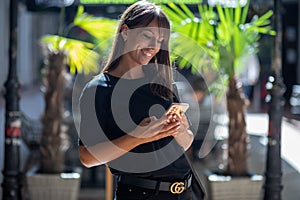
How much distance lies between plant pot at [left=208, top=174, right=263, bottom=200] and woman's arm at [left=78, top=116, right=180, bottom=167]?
3.77 m

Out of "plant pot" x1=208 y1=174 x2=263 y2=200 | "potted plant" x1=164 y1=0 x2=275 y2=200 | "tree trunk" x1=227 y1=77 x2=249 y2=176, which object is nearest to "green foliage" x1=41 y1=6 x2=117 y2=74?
"potted plant" x1=164 y1=0 x2=275 y2=200

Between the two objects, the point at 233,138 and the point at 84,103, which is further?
the point at 233,138

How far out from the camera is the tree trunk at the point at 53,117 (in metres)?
6.34

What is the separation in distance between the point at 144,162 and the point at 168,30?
54 centimetres

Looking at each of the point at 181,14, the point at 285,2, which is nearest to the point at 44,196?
the point at 181,14

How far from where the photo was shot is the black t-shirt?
2305mm

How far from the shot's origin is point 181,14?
5.93 metres

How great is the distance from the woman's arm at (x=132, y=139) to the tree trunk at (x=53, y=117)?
162 inches

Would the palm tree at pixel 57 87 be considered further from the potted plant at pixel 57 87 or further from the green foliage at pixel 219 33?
the green foliage at pixel 219 33

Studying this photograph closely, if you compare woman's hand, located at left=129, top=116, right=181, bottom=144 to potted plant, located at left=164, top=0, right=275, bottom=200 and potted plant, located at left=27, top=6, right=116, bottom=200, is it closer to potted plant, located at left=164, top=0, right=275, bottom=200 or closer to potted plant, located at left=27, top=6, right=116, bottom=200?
potted plant, located at left=164, top=0, right=275, bottom=200

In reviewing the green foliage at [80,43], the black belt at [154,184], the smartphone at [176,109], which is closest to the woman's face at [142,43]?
the smartphone at [176,109]

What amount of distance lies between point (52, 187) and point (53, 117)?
770 millimetres

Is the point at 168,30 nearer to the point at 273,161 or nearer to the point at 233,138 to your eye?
the point at 273,161

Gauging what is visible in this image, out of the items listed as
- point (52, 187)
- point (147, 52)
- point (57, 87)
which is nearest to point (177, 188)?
point (147, 52)
